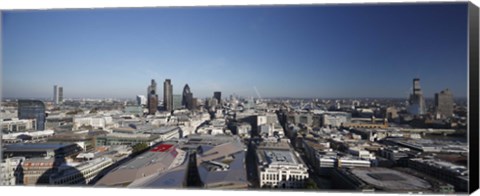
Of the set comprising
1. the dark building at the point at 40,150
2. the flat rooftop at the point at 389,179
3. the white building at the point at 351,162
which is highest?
the dark building at the point at 40,150

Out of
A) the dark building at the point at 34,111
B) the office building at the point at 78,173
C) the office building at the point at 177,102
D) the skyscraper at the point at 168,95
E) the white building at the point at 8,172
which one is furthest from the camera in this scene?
the office building at the point at 177,102

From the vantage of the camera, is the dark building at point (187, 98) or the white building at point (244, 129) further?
the white building at point (244, 129)

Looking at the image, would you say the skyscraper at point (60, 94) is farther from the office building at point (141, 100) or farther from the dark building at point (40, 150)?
the office building at point (141, 100)

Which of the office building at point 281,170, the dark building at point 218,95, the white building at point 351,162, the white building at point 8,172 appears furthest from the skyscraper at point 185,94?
the white building at point 351,162

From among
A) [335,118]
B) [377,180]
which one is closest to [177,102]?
[335,118]

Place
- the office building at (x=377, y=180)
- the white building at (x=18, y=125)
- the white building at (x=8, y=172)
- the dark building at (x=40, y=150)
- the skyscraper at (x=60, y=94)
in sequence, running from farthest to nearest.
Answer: the skyscraper at (x=60, y=94) < the white building at (x=18, y=125) < the dark building at (x=40, y=150) < the white building at (x=8, y=172) < the office building at (x=377, y=180)

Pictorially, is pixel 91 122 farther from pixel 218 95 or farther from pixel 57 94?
pixel 218 95

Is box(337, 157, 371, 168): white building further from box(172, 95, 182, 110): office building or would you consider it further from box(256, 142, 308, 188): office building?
box(172, 95, 182, 110): office building

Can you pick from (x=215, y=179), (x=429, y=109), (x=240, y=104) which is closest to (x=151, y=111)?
(x=240, y=104)
